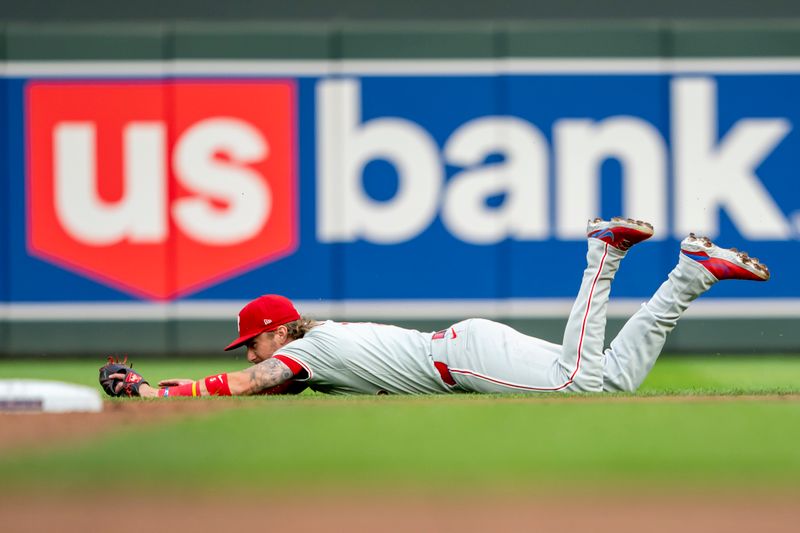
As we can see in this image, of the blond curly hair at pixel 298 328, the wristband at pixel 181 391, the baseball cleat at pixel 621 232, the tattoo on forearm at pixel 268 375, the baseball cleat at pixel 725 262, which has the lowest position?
the wristband at pixel 181 391

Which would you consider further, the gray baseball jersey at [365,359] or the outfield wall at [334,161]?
the outfield wall at [334,161]

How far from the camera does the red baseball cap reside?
217 inches

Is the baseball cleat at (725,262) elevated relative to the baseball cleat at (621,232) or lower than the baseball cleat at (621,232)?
lower

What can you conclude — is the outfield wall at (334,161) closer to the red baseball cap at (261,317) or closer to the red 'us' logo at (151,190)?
the red 'us' logo at (151,190)

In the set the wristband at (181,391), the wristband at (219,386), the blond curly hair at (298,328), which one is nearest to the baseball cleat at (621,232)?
the blond curly hair at (298,328)

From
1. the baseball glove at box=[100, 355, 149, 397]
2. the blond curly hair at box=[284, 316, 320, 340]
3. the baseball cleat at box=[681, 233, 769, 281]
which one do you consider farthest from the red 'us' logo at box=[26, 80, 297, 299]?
the baseball cleat at box=[681, 233, 769, 281]

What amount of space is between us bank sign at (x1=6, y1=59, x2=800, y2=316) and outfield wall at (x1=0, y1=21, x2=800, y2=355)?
15 mm

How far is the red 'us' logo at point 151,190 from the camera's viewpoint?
9.12m

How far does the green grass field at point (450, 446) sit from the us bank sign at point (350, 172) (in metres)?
3.97

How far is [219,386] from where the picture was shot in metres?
5.35

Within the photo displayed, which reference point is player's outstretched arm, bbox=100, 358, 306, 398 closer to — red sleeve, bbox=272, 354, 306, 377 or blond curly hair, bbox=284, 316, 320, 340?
red sleeve, bbox=272, 354, 306, 377

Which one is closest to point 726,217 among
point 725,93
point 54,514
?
point 725,93

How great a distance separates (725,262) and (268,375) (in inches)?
84.6

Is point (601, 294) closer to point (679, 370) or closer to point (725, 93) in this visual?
point (679, 370)
